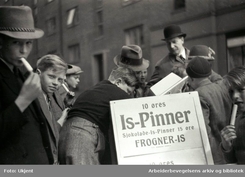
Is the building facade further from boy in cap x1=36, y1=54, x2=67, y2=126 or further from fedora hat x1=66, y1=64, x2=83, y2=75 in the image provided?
boy in cap x1=36, y1=54, x2=67, y2=126

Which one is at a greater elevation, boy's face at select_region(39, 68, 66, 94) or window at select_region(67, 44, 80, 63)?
window at select_region(67, 44, 80, 63)

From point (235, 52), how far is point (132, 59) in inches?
32.6

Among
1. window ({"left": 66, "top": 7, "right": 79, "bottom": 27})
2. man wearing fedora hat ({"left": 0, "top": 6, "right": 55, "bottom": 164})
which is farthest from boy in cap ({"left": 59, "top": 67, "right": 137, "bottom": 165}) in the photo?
window ({"left": 66, "top": 7, "right": 79, "bottom": 27})

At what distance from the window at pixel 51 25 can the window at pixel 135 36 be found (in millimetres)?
591

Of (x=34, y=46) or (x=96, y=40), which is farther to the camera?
(x=96, y=40)

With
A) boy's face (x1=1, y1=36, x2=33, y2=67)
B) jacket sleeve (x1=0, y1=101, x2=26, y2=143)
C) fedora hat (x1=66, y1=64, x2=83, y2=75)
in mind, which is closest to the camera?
jacket sleeve (x1=0, y1=101, x2=26, y2=143)

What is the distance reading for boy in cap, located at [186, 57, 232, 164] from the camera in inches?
112

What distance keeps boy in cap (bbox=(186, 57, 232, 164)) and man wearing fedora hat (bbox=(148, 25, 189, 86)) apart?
4.9 inches

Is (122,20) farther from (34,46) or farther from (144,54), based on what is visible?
(34,46)

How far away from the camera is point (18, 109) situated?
7.00 ft

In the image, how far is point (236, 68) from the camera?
296 cm
